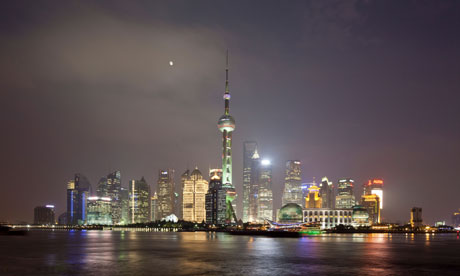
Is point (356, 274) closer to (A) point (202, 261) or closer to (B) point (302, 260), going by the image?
(B) point (302, 260)

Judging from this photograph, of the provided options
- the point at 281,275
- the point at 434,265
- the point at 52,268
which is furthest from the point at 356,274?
the point at 52,268

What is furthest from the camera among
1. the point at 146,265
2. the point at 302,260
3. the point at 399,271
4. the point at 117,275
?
the point at 302,260

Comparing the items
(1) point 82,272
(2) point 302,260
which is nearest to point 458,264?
(2) point 302,260

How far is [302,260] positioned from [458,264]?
91.2 ft

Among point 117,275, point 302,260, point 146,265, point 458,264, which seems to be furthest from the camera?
point 302,260

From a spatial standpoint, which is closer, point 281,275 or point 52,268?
point 281,275

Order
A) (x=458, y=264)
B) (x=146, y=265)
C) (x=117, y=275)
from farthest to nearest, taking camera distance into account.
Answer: (x=458, y=264) < (x=146, y=265) < (x=117, y=275)

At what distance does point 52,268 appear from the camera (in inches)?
3027

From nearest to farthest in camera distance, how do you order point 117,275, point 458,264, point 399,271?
point 117,275, point 399,271, point 458,264

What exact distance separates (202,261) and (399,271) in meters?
34.2

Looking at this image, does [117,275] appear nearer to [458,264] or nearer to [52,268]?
[52,268]

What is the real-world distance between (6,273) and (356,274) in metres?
50.7

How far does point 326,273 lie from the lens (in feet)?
235

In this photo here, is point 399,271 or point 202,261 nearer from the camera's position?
point 399,271
